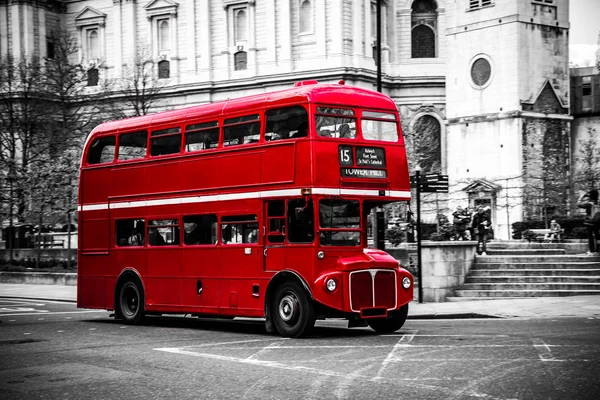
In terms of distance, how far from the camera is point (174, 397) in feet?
37.5

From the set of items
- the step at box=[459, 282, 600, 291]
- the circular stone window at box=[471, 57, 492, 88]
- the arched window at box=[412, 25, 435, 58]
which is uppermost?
the arched window at box=[412, 25, 435, 58]

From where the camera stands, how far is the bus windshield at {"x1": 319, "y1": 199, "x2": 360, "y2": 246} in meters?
17.9

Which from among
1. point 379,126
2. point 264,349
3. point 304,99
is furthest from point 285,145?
point 264,349

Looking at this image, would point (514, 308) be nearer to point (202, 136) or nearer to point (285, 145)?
point (285, 145)

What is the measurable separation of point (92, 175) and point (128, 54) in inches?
2431

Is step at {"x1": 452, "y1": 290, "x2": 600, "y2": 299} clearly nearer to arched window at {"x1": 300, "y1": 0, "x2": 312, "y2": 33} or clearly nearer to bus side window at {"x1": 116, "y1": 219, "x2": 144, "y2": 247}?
bus side window at {"x1": 116, "y1": 219, "x2": 144, "y2": 247}

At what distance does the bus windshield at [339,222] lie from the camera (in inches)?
704

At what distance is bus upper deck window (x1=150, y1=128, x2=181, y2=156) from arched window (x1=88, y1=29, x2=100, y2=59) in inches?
2623

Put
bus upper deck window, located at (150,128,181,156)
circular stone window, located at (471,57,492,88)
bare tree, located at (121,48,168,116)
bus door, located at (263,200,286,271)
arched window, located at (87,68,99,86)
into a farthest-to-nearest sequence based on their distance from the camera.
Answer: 1. arched window, located at (87,68,99,86)
2. bare tree, located at (121,48,168,116)
3. circular stone window, located at (471,57,492,88)
4. bus upper deck window, located at (150,128,181,156)
5. bus door, located at (263,200,286,271)

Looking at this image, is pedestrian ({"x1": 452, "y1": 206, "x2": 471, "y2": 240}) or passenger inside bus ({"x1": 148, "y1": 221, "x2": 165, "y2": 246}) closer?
passenger inside bus ({"x1": 148, "y1": 221, "x2": 165, "y2": 246})

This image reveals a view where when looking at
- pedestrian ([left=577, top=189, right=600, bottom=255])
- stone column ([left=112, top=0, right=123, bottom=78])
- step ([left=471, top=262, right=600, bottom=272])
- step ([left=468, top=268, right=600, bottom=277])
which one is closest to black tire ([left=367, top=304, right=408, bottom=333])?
step ([left=468, top=268, right=600, bottom=277])

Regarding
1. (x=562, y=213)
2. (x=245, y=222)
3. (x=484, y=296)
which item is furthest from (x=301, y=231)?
(x=562, y=213)

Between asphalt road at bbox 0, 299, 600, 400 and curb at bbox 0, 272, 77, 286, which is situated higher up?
asphalt road at bbox 0, 299, 600, 400

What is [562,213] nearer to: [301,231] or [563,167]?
[563,167]
